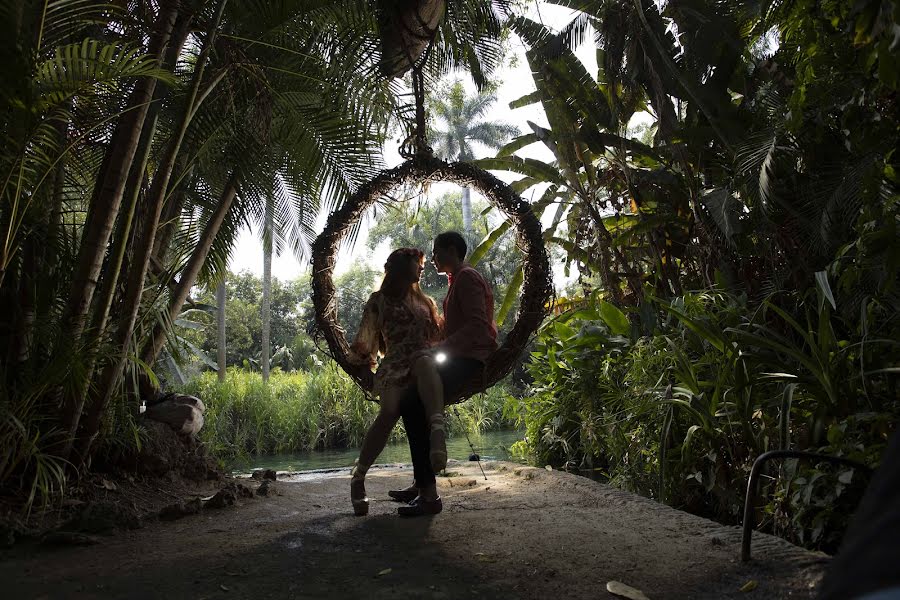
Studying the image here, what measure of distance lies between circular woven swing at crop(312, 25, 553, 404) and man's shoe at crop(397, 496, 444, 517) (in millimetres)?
637

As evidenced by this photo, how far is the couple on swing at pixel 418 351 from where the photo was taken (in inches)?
150

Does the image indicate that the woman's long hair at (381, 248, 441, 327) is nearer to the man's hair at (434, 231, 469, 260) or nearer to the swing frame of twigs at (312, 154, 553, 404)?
the man's hair at (434, 231, 469, 260)

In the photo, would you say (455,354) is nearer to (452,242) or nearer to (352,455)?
(452,242)

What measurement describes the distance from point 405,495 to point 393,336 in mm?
1077

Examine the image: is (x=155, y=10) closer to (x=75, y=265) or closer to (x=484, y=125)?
(x=75, y=265)

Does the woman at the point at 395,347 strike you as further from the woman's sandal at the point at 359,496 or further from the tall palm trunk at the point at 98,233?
the tall palm trunk at the point at 98,233

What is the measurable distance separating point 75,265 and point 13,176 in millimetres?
705

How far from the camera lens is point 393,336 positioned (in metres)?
3.98

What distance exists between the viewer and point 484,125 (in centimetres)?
2844

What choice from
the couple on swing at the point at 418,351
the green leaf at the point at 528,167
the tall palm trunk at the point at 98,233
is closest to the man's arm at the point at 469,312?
the couple on swing at the point at 418,351

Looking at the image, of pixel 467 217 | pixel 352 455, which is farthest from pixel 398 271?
pixel 467 217

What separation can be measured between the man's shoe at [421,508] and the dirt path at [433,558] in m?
0.06

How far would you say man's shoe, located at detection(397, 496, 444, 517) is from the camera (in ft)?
12.1

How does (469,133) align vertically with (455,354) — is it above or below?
above
